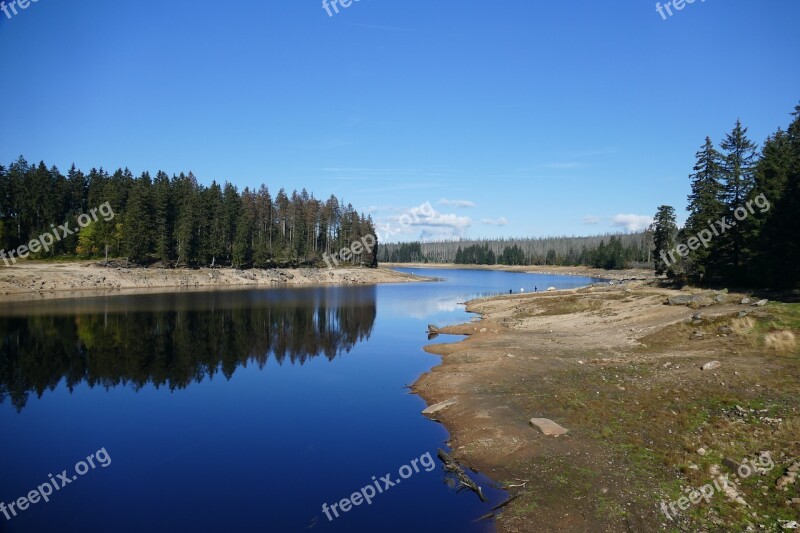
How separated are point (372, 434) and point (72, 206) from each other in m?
109

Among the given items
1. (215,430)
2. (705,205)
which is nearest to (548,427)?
(215,430)

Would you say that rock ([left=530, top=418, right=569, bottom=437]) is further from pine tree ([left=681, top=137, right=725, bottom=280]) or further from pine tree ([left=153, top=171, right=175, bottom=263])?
pine tree ([left=153, top=171, right=175, bottom=263])

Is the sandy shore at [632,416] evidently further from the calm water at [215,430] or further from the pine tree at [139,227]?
the pine tree at [139,227]

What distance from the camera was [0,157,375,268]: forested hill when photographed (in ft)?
291

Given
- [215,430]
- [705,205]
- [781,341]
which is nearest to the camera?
[215,430]

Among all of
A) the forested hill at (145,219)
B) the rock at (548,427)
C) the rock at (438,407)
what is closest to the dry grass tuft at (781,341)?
the rock at (548,427)

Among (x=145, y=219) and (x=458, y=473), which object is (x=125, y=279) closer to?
(x=145, y=219)

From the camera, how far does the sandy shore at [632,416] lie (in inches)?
468

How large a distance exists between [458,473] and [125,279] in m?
83.8

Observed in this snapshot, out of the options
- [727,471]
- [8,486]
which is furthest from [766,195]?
[8,486]

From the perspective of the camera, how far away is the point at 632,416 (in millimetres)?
17297

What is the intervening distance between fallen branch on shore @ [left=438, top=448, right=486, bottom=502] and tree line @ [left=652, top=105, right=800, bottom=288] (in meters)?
36.2

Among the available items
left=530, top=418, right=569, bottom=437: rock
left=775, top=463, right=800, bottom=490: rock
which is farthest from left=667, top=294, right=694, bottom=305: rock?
left=775, top=463, right=800, bottom=490: rock

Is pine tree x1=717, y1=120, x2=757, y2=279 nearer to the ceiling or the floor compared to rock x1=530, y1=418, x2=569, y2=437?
nearer to the ceiling
